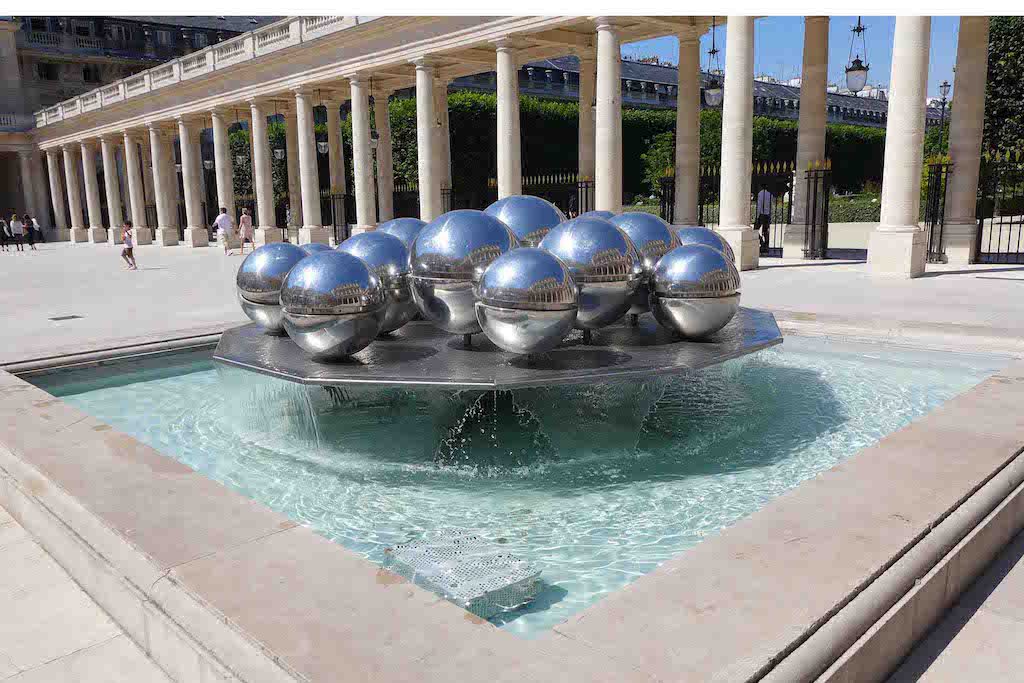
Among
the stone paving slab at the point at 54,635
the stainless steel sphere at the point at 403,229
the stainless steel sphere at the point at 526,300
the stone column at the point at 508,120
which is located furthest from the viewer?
the stone column at the point at 508,120

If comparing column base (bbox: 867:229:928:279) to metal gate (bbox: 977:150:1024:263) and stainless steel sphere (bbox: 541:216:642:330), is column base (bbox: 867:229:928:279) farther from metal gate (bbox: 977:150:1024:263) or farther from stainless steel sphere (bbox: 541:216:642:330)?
stainless steel sphere (bbox: 541:216:642:330)

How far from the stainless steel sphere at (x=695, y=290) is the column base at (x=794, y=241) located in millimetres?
18554

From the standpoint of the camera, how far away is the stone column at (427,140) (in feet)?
97.1

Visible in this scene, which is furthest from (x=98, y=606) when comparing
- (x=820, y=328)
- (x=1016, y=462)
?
(x=820, y=328)

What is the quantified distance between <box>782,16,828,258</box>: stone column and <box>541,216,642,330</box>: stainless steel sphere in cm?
1909

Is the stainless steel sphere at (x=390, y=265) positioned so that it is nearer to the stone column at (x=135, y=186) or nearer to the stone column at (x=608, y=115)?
the stone column at (x=608, y=115)

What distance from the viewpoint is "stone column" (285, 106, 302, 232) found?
43.2 m

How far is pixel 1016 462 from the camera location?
4.59 metres

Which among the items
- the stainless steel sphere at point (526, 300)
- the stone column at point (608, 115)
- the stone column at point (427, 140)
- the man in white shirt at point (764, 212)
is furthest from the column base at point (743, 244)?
the stainless steel sphere at point (526, 300)

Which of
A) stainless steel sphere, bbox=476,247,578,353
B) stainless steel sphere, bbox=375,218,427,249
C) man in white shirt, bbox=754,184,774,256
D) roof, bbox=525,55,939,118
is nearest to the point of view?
stainless steel sphere, bbox=476,247,578,353

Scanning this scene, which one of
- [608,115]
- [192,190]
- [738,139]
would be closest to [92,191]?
[192,190]

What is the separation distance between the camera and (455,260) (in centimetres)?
660

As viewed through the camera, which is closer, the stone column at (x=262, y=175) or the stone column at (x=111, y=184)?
the stone column at (x=262, y=175)

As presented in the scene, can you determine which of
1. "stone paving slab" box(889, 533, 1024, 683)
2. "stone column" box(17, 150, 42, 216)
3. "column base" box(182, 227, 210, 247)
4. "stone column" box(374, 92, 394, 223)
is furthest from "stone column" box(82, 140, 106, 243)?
"stone paving slab" box(889, 533, 1024, 683)
